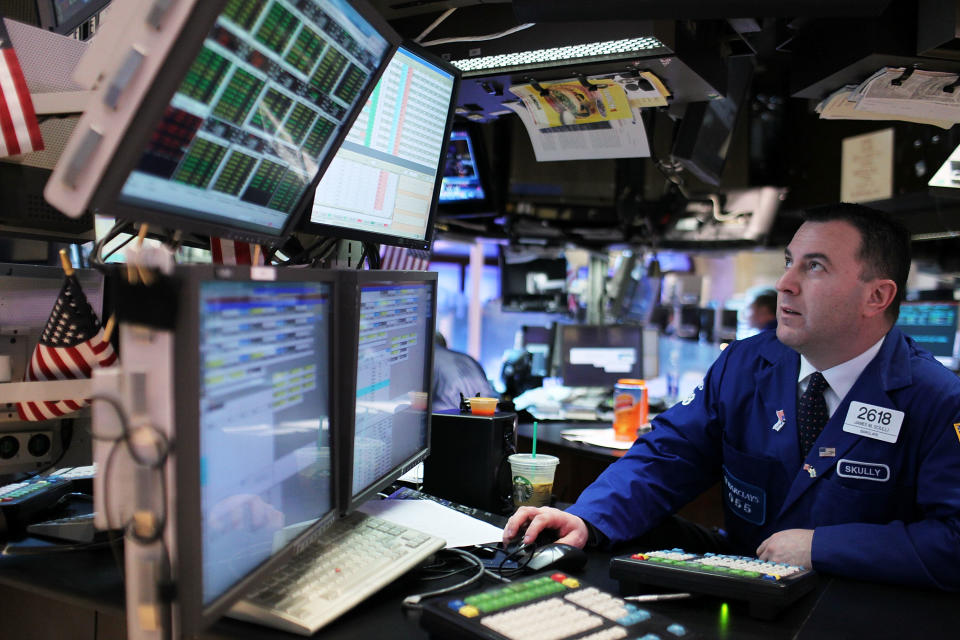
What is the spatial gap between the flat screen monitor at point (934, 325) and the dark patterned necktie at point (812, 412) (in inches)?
149

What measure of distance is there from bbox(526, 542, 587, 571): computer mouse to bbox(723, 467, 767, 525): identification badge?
0.62 m

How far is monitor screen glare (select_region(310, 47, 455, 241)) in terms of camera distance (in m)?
1.46

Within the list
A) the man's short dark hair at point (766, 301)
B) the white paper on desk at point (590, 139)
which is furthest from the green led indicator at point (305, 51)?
the man's short dark hair at point (766, 301)

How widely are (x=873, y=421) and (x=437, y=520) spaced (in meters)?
0.99

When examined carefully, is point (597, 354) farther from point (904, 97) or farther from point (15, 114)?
point (15, 114)

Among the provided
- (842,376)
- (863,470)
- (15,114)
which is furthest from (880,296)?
(15,114)

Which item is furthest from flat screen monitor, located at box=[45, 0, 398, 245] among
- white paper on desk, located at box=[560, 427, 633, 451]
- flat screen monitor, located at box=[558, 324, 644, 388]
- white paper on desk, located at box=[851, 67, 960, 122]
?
flat screen monitor, located at box=[558, 324, 644, 388]

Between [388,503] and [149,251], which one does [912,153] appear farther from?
[149,251]

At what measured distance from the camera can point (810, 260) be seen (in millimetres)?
1863

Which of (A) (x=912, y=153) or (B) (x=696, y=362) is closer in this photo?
(A) (x=912, y=153)

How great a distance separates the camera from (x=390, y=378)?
1.41 meters

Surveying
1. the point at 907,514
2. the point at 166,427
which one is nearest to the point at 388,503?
the point at 166,427

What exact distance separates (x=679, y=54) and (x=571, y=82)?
0.33 meters

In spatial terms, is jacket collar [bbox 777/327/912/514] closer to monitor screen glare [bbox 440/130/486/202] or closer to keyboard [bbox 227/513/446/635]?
keyboard [bbox 227/513/446/635]
